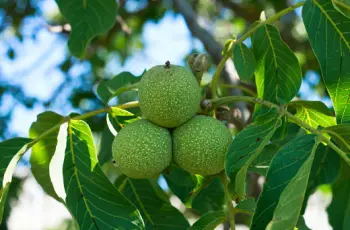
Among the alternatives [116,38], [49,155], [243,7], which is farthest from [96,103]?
[49,155]

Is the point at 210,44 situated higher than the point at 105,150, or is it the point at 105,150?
the point at 210,44

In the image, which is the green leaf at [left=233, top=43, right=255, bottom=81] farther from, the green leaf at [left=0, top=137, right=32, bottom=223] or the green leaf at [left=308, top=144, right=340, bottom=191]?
the green leaf at [left=0, top=137, right=32, bottom=223]

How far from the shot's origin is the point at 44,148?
5.05ft

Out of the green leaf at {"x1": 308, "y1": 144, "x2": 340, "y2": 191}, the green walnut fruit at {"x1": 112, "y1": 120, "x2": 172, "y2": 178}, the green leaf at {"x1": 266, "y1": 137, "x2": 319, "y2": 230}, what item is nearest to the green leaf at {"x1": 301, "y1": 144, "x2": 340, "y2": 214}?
the green leaf at {"x1": 308, "y1": 144, "x2": 340, "y2": 191}

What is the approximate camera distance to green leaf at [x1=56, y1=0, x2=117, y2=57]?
162 cm

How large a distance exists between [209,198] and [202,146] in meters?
0.48

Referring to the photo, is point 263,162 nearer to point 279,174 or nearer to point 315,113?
point 315,113

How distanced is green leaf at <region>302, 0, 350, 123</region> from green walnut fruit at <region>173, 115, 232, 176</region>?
308 millimetres

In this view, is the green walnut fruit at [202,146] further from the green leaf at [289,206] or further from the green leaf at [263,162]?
the green leaf at [289,206]

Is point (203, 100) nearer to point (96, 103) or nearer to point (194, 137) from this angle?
point (194, 137)

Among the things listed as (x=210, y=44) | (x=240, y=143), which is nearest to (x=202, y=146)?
(x=240, y=143)

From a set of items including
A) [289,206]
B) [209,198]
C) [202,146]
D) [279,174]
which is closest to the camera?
[289,206]

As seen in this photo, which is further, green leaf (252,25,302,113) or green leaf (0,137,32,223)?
green leaf (252,25,302,113)

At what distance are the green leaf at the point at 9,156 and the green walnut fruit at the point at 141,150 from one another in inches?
9.8
